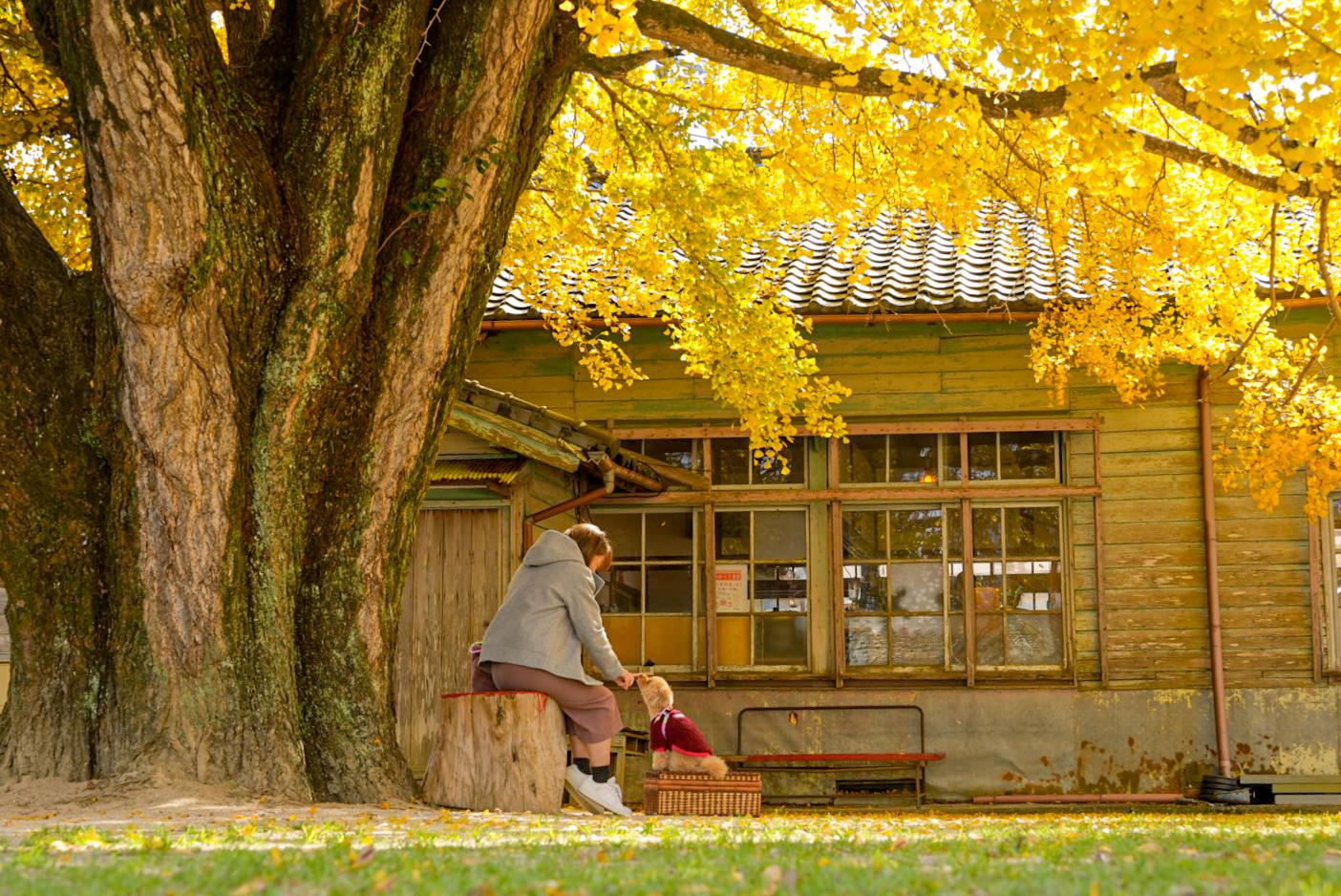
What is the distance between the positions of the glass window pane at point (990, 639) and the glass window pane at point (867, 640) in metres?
0.78

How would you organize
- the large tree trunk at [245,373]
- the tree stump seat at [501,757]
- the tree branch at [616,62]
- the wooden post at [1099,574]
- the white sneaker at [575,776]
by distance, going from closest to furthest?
the large tree trunk at [245,373] → the tree stump seat at [501,757] → the white sneaker at [575,776] → the tree branch at [616,62] → the wooden post at [1099,574]

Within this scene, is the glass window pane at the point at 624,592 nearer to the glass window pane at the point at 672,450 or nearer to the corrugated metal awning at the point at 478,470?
the glass window pane at the point at 672,450

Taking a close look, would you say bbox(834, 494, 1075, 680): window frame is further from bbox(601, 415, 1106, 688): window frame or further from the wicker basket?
the wicker basket

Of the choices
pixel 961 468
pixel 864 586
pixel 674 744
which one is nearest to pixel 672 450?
pixel 864 586

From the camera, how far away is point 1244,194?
10992mm

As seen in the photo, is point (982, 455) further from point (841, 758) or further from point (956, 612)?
point (841, 758)

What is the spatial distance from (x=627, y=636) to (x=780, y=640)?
134 centimetres

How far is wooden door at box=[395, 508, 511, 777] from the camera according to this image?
40.0ft

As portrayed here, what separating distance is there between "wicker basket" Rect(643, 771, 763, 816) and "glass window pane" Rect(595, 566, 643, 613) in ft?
19.0

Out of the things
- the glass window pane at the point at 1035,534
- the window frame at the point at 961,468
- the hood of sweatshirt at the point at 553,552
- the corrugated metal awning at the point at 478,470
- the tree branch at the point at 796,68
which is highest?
the tree branch at the point at 796,68

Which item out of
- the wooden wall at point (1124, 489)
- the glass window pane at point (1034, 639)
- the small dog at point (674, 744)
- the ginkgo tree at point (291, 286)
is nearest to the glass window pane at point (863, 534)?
the wooden wall at point (1124, 489)

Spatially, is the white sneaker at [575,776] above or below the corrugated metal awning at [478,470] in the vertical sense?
below

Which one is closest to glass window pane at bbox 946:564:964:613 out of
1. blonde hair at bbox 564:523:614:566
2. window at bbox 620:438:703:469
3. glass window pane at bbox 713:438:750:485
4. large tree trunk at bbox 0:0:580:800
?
glass window pane at bbox 713:438:750:485

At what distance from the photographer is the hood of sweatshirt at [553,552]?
27.2ft
